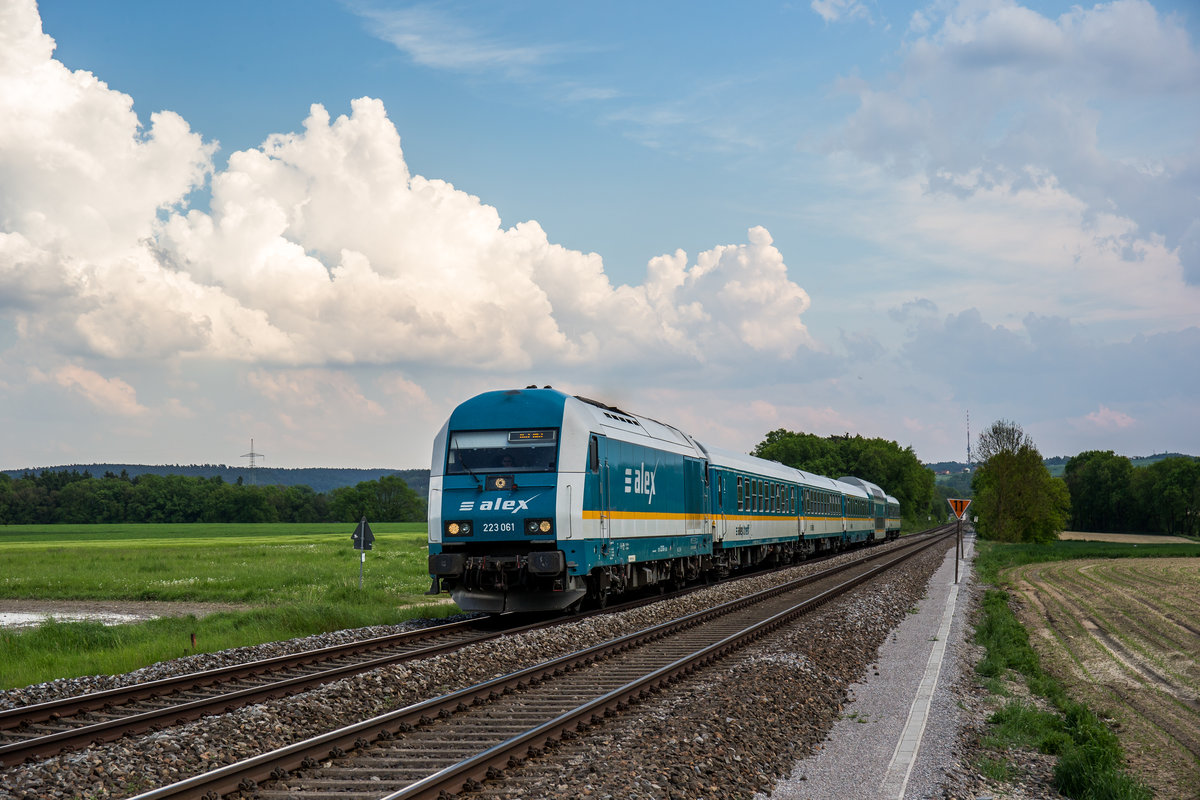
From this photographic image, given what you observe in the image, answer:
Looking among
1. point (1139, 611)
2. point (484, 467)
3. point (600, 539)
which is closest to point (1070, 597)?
point (1139, 611)

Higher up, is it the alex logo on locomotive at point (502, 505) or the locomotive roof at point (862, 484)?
the locomotive roof at point (862, 484)

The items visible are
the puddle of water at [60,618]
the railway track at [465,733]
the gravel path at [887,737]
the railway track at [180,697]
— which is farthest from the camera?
the puddle of water at [60,618]

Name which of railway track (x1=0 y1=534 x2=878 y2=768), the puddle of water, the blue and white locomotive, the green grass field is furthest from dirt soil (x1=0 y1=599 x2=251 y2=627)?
railway track (x1=0 y1=534 x2=878 y2=768)

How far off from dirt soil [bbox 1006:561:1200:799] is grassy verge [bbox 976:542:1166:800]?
0.48 m

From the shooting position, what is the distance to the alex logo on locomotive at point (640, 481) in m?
20.0

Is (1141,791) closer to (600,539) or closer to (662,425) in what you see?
(600,539)

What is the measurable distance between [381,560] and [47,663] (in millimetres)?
29700

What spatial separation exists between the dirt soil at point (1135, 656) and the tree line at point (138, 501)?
114 m

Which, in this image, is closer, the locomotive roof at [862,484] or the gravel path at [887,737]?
the gravel path at [887,737]

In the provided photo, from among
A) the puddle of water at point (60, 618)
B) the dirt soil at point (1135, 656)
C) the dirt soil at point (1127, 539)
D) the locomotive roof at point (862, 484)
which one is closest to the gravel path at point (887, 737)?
the dirt soil at point (1135, 656)

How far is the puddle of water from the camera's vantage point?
877 inches

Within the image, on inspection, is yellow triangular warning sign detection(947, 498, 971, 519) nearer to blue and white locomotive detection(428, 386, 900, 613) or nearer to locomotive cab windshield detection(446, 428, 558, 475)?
blue and white locomotive detection(428, 386, 900, 613)

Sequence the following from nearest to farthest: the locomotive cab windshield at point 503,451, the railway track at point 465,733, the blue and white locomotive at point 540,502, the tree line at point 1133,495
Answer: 1. the railway track at point 465,733
2. the blue and white locomotive at point 540,502
3. the locomotive cab windshield at point 503,451
4. the tree line at point 1133,495

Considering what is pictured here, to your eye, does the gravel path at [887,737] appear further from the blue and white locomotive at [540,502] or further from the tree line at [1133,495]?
the tree line at [1133,495]
